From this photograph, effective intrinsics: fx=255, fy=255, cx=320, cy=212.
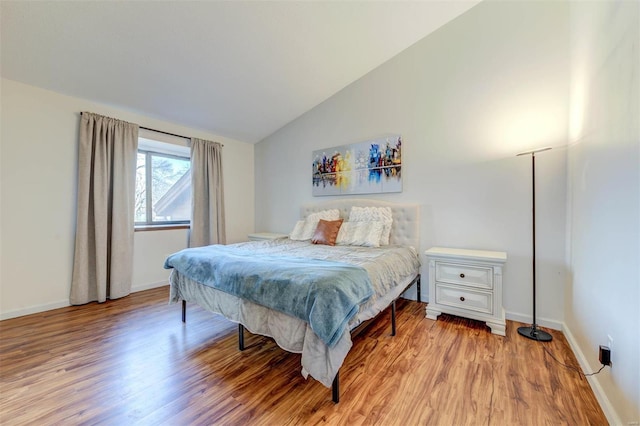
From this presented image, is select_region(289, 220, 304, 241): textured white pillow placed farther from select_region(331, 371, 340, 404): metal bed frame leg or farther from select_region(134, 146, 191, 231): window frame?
select_region(331, 371, 340, 404): metal bed frame leg

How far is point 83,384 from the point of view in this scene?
165 cm

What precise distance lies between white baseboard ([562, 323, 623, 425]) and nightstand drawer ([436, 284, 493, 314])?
1.85 ft

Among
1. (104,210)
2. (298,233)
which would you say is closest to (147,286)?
(104,210)

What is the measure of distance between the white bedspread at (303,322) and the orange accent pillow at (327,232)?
36 cm

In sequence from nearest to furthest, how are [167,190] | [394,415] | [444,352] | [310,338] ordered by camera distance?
[394,415]
[310,338]
[444,352]
[167,190]

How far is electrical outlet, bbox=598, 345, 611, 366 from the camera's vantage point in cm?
137

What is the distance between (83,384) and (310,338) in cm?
152

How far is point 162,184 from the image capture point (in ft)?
13.2

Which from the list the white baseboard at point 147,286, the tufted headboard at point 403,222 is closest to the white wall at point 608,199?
the tufted headboard at point 403,222

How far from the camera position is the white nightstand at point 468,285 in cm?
232

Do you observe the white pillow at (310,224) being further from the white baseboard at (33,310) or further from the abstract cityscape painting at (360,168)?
the white baseboard at (33,310)

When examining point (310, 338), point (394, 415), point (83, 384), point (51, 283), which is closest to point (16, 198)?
point (51, 283)

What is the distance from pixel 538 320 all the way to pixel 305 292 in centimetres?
247

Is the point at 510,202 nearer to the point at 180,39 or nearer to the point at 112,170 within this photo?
the point at 180,39
